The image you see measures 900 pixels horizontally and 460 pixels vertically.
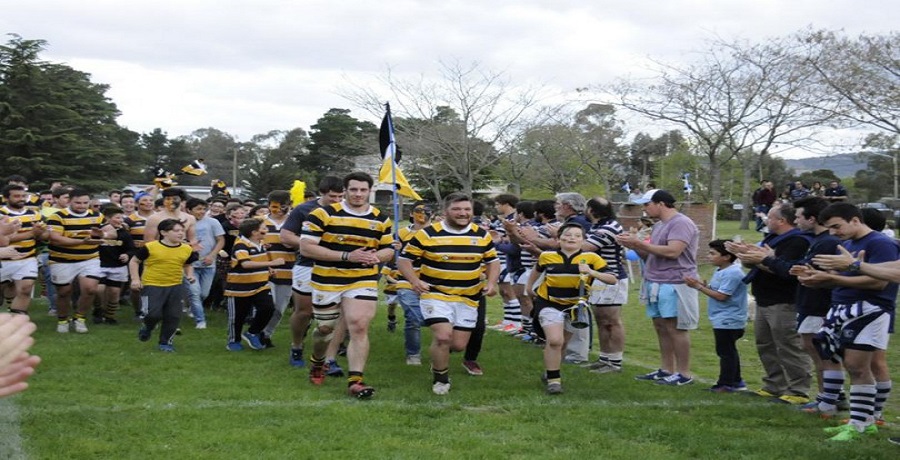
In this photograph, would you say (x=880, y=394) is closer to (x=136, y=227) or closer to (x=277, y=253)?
(x=277, y=253)

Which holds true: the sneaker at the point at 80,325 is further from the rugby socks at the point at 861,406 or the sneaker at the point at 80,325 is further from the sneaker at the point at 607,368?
the rugby socks at the point at 861,406

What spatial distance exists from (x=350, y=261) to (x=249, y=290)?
3.09 m

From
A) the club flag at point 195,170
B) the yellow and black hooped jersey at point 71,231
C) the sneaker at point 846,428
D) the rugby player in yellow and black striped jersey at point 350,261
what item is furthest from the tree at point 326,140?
the sneaker at point 846,428

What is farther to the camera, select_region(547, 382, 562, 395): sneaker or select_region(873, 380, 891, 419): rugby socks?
select_region(547, 382, 562, 395): sneaker

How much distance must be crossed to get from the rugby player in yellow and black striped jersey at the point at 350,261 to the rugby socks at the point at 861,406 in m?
4.08

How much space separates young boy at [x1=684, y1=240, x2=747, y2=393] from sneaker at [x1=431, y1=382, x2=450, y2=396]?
2.66 metres

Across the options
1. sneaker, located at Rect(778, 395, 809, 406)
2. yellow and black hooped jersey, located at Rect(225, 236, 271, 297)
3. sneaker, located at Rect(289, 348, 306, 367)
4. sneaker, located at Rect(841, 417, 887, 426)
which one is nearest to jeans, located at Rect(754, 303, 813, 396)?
sneaker, located at Rect(778, 395, 809, 406)

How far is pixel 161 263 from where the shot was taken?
411 inches

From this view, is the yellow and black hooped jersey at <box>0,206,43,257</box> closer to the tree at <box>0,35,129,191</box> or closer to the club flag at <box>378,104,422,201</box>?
the club flag at <box>378,104,422,201</box>

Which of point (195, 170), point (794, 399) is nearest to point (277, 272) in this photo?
point (794, 399)

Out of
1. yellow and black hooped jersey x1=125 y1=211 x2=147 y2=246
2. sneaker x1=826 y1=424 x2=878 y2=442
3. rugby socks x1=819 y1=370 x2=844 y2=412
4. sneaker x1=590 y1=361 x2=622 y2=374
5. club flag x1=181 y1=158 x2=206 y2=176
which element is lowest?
sneaker x1=590 y1=361 x2=622 y2=374

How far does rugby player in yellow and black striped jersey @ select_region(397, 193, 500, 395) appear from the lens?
27.3ft

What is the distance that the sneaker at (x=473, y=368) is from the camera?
943 centimetres

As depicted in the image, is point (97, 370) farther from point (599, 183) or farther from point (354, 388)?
point (599, 183)
